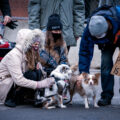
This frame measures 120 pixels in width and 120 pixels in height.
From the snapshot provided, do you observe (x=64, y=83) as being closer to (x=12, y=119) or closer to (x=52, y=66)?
(x=52, y=66)

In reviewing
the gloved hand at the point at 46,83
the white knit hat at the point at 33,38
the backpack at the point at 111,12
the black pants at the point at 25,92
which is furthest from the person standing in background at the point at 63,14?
the backpack at the point at 111,12

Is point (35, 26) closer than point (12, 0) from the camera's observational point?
Yes

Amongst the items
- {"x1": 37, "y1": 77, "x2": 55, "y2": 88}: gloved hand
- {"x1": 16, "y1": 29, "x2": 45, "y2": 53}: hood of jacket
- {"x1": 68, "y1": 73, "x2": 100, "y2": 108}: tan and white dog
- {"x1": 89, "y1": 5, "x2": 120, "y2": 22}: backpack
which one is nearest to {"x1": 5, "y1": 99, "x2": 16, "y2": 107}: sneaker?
{"x1": 37, "y1": 77, "x2": 55, "y2": 88}: gloved hand

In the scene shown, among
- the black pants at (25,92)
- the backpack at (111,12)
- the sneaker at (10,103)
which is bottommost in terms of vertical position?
the sneaker at (10,103)

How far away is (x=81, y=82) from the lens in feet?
20.0

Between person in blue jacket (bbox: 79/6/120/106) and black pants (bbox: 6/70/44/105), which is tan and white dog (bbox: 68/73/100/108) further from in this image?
black pants (bbox: 6/70/44/105)

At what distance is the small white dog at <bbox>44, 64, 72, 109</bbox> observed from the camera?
5867mm

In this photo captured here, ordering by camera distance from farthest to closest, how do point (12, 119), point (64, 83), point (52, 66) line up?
point (52, 66)
point (64, 83)
point (12, 119)

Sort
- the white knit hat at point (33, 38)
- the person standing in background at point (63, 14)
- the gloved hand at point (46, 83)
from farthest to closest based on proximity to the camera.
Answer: the person standing in background at point (63, 14), the white knit hat at point (33, 38), the gloved hand at point (46, 83)

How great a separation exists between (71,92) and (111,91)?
58 centimetres

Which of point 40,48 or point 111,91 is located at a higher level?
point 40,48

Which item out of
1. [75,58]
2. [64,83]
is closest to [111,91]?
[64,83]

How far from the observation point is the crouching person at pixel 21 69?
583cm

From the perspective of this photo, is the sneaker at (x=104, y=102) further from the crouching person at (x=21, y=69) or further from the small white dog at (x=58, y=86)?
the crouching person at (x=21, y=69)
